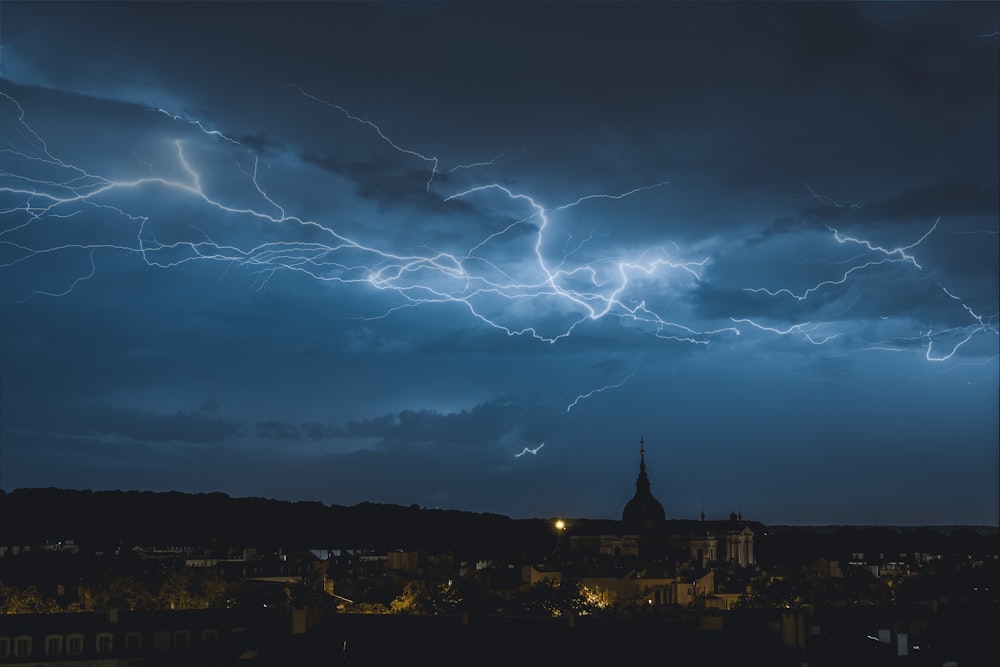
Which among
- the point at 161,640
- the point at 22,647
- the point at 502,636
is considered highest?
the point at 502,636

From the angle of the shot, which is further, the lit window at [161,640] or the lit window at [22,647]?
the lit window at [161,640]

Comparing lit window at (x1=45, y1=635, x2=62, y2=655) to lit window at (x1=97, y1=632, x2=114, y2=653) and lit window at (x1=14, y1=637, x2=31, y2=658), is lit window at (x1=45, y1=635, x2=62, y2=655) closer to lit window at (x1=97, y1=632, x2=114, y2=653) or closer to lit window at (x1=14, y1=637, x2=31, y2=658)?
lit window at (x1=14, y1=637, x2=31, y2=658)

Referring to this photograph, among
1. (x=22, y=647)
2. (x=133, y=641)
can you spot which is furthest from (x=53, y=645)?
(x=133, y=641)

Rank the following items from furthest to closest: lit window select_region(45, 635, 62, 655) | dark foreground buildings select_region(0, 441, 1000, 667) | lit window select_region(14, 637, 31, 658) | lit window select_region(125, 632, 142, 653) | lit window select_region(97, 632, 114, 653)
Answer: lit window select_region(125, 632, 142, 653) < lit window select_region(97, 632, 114, 653) < lit window select_region(45, 635, 62, 655) < lit window select_region(14, 637, 31, 658) < dark foreground buildings select_region(0, 441, 1000, 667)

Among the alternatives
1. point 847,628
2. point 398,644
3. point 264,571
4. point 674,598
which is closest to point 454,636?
point 398,644

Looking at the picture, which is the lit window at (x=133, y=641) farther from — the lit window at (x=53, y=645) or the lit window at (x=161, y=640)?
the lit window at (x=53, y=645)

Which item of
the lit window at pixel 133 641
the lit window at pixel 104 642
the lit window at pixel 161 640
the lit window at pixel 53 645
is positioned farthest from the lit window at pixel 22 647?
the lit window at pixel 161 640

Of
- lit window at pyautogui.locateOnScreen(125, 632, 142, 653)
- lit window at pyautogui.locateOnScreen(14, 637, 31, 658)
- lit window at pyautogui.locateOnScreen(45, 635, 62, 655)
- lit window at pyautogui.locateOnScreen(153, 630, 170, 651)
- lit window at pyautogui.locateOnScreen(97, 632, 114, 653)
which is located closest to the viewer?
lit window at pyautogui.locateOnScreen(14, 637, 31, 658)

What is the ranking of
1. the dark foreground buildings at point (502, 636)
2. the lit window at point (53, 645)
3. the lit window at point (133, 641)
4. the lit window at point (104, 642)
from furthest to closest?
the lit window at point (133, 641)
the lit window at point (104, 642)
the lit window at point (53, 645)
the dark foreground buildings at point (502, 636)

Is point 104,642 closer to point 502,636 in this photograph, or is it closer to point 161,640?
point 161,640

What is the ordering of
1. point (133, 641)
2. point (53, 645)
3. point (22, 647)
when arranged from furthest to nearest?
point (133, 641) → point (53, 645) → point (22, 647)

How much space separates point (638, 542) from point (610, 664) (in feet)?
515

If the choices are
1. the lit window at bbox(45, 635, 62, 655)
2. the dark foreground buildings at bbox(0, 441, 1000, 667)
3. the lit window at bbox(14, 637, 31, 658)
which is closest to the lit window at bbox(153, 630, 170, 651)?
the dark foreground buildings at bbox(0, 441, 1000, 667)

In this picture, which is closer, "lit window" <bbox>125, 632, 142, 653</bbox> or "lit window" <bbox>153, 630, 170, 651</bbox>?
"lit window" <bbox>153, 630, 170, 651</bbox>
